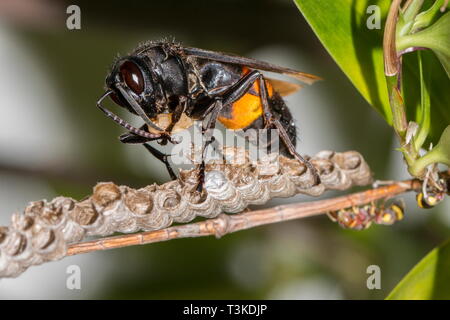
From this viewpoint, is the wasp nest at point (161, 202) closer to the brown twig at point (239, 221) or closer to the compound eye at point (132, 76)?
the brown twig at point (239, 221)

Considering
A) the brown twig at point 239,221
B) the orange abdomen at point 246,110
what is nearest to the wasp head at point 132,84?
the orange abdomen at point 246,110

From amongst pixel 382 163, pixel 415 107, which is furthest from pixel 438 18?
pixel 382 163

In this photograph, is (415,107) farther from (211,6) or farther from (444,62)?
(211,6)

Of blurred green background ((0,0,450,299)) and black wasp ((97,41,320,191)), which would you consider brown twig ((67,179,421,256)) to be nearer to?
black wasp ((97,41,320,191))

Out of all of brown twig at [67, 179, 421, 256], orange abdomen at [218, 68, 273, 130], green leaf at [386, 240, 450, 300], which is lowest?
green leaf at [386, 240, 450, 300]

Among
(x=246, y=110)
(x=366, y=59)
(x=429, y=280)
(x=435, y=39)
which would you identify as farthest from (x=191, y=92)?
(x=429, y=280)

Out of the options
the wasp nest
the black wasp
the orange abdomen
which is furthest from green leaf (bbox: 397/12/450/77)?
the orange abdomen

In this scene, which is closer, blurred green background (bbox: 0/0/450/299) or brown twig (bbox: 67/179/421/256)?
brown twig (bbox: 67/179/421/256)
